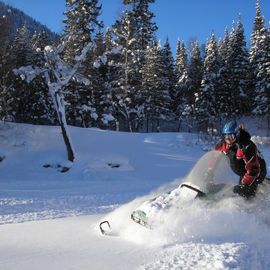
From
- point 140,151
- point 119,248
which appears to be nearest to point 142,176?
point 140,151

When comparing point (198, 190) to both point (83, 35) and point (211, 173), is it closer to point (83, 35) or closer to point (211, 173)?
point (211, 173)

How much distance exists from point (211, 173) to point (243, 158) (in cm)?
64

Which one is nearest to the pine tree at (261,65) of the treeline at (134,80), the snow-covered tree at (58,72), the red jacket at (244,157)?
the treeline at (134,80)

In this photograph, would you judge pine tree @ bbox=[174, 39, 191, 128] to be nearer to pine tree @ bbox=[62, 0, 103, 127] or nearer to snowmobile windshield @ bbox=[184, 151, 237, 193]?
pine tree @ bbox=[62, 0, 103, 127]

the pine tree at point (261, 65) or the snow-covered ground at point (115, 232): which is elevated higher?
the pine tree at point (261, 65)

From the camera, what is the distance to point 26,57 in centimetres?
2911

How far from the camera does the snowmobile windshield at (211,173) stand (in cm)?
428

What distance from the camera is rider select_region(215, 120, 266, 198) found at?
4.19 metres

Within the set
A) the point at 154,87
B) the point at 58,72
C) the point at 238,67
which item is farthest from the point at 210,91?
the point at 58,72

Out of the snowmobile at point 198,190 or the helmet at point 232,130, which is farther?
the helmet at point 232,130

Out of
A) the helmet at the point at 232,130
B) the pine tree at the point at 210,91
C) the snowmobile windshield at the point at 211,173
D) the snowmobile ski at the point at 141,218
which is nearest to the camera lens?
the snowmobile ski at the point at 141,218

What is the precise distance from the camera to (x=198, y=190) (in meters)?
4.16

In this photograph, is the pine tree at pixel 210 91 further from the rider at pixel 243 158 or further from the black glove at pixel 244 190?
the black glove at pixel 244 190

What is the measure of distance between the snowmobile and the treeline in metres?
17.1
